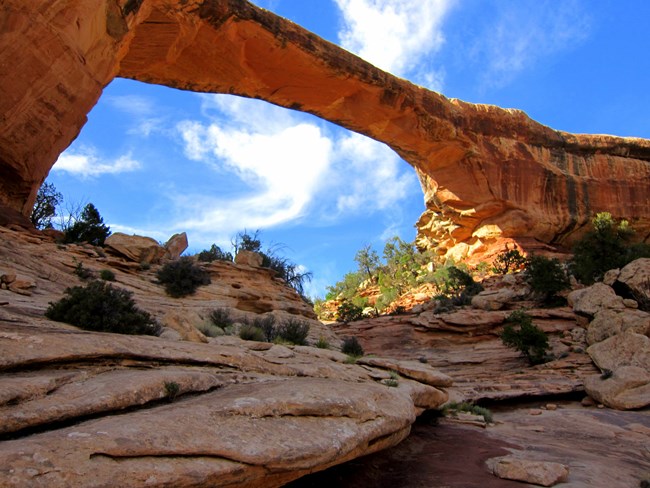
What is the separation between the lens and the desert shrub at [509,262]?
83.9 ft

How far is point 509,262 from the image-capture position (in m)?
25.8

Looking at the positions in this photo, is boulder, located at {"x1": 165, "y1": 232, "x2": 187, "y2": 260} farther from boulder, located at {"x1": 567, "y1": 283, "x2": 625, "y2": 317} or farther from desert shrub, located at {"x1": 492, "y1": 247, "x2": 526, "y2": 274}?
desert shrub, located at {"x1": 492, "y1": 247, "x2": 526, "y2": 274}

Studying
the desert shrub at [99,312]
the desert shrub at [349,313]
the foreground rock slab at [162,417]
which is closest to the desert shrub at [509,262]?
the desert shrub at [349,313]

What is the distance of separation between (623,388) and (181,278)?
1181 cm

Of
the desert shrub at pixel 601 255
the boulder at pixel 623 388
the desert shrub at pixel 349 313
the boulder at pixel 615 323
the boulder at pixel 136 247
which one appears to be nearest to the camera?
the boulder at pixel 623 388

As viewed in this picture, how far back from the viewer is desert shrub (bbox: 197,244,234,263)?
1734 centimetres

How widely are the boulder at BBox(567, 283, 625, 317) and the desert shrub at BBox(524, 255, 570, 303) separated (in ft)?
8.62

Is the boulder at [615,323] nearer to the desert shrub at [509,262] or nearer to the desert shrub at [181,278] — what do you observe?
the desert shrub at [509,262]

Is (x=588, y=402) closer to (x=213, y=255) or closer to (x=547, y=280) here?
(x=547, y=280)

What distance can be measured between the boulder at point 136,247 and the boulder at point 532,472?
1237 centimetres

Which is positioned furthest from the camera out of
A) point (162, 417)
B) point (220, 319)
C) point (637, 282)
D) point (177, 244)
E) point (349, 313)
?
point (349, 313)

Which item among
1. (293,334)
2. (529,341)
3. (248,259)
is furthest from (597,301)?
(248,259)

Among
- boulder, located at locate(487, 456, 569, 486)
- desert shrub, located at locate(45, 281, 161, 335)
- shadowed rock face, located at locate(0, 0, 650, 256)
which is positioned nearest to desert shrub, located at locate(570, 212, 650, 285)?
shadowed rock face, located at locate(0, 0, 650, 256)

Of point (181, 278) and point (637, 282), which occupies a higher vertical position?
point (637, 282)
